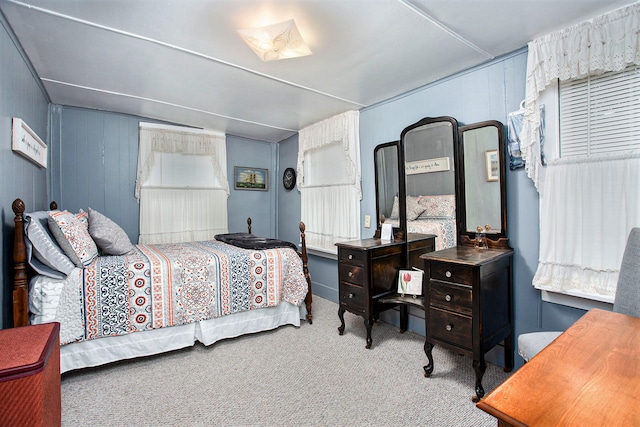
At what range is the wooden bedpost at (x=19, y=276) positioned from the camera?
189 centimetres

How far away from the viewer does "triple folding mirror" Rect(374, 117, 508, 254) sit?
89.8 inches

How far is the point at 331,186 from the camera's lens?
12.5 ft

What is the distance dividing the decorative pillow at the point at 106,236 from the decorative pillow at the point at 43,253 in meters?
0.32

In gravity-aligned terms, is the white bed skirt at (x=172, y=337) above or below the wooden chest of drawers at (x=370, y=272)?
below

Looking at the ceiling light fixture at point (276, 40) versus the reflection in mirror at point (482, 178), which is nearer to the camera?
the ceiling light fixture at point (276, 40)

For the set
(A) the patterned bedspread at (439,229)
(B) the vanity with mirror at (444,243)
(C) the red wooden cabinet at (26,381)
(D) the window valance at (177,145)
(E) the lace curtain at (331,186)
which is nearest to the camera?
(C) the red wooden cabinet at (26,381)

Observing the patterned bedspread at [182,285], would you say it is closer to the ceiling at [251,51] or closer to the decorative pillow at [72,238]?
the decorative pillow at [72,238]

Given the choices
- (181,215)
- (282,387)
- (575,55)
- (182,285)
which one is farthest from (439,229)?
(181,215)

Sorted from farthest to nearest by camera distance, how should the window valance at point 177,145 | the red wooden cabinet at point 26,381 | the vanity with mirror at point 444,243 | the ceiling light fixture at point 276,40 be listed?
the window valance at point 177,145
the vanity with mirror at point 444,243
the ceiling light fixture at point 276,40
the red wooden cabinet at point 26,381

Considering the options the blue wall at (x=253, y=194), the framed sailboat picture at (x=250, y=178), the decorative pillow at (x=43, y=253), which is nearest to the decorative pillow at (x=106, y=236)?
the decorative pillow at (x=43, y=253)

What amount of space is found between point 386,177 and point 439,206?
0.65 m

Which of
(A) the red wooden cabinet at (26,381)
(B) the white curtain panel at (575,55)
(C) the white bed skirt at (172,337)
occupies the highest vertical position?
(B) the white curtain panel at (575,55)

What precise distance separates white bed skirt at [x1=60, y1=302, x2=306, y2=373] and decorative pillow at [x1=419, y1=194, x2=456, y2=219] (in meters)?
1.56

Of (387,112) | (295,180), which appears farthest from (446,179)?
(295,180)
